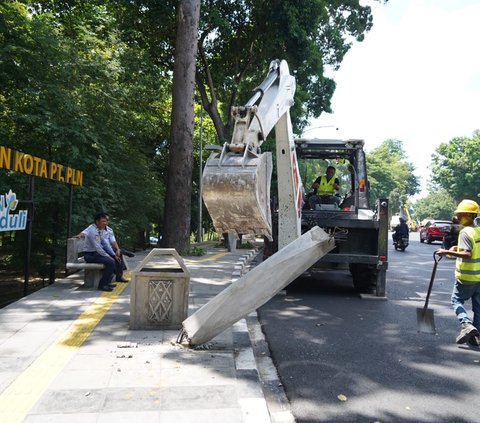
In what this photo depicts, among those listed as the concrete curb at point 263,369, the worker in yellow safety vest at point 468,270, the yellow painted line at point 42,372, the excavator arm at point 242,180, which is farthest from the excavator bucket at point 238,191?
the worker in yellow safety vest at point 468,270

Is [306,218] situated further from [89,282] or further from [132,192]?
[132,192]

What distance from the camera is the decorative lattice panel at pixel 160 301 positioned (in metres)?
5.92

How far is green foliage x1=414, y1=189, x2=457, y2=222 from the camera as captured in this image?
87.2 meters

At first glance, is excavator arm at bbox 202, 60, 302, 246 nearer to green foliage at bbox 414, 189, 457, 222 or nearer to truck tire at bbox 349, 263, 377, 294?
truck tire at bbox 349, 263, 377, 294

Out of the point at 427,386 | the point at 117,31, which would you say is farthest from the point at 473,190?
the point at 427,386

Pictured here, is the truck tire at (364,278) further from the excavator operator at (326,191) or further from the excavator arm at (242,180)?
the excavator arm at (242,180)

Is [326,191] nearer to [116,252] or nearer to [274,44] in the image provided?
[116,252]

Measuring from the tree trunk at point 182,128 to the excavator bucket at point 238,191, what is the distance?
34.0ft

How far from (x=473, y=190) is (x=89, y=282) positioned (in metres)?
52.7

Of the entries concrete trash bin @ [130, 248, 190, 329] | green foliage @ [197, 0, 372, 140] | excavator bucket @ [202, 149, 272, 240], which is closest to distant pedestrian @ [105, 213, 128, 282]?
concrete trash bin @ [130, 248, 190, 329]

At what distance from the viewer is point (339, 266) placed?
375 inches

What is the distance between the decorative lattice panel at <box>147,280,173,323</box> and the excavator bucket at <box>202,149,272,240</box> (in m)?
1.76

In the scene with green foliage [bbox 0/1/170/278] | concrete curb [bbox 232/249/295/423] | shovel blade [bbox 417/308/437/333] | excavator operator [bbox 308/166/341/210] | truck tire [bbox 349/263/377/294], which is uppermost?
green foliage [bbox 0/1/170/278]

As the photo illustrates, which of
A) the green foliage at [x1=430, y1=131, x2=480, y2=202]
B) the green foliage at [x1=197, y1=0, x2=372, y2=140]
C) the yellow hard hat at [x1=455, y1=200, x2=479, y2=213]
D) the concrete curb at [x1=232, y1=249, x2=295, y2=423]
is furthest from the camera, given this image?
the green foliage at [x1=430, y1=131, x2=480, y2=202]
